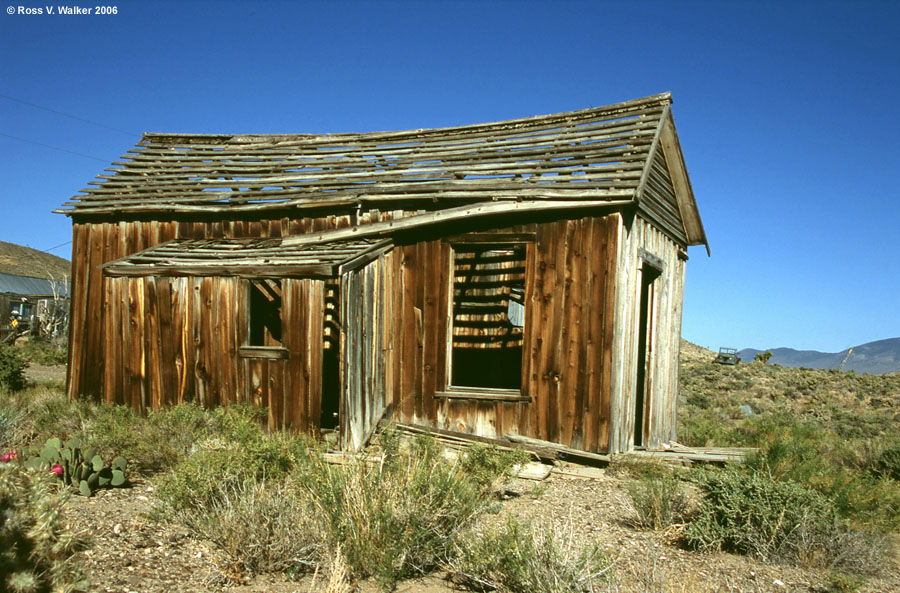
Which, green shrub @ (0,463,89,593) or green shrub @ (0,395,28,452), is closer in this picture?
green shrub @ (0,463,89,593)

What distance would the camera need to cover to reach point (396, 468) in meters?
4.88

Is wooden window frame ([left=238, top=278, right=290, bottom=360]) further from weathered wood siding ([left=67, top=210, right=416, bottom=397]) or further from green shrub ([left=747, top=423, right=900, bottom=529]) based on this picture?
green shrub ([left=747, top=423, right=900, bottom=529])

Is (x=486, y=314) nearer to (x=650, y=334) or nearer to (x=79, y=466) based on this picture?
(x=650, y=334)

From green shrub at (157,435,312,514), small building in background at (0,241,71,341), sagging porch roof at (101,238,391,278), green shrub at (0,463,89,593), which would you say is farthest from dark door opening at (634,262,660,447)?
small building in background at (0,241,71,341)

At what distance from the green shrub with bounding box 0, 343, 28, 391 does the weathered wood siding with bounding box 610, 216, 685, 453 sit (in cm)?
940

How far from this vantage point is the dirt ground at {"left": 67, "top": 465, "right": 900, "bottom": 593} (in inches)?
158

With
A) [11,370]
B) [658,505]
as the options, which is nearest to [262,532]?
[658,505]

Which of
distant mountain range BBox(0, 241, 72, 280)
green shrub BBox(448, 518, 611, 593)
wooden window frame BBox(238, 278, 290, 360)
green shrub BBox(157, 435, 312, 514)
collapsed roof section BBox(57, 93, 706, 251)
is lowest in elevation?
green shrub BBox(448, 518, 611, 593)

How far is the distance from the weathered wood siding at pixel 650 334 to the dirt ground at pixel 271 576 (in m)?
2.59

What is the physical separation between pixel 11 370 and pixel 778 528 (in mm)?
11505

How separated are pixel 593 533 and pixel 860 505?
2113 millimetres

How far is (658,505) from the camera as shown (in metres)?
5.41

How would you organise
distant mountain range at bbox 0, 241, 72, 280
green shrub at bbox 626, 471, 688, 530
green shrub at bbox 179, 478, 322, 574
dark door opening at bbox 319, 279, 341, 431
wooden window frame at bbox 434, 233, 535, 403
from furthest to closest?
distant mountain range at bbox 0, 241, 72, 280
dark door opening at bbox 319, 279, 341, 431
wooden window frame at bbox 434, 233, 535, 403
green shrub at bbox 626, 471, 688, 530
green shrub at bbox 179, 478, 322, 574

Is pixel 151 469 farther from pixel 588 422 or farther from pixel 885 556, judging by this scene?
pixel 885 556
